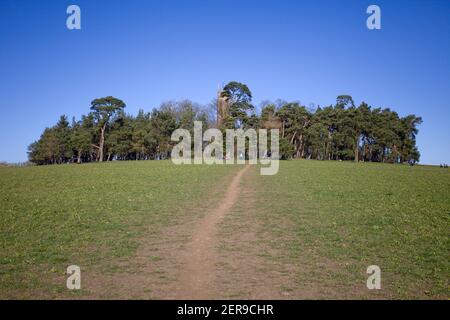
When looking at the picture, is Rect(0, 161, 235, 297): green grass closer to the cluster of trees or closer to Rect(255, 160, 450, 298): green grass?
Rect(255, 160, 450, 298): green grass

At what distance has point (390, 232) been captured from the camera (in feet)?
50.9

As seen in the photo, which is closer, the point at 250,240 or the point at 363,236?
the point at 250,240

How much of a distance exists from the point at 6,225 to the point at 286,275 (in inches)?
528

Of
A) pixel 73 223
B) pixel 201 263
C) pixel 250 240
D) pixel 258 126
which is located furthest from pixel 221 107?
pixel 201 263

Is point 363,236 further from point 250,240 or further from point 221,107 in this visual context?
point 221,107

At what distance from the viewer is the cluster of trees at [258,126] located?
9900 centimetres

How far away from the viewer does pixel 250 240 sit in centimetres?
1424

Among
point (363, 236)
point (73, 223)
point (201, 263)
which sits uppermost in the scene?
point (73, 223)

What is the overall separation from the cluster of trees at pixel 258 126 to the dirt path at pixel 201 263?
2969 inches

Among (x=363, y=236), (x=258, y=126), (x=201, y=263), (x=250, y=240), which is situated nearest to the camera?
(x=201, y=263)

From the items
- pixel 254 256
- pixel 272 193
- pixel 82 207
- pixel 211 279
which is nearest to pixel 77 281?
pixel 211 279

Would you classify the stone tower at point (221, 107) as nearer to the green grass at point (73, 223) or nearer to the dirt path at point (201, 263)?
the green grass at point (73, 223)

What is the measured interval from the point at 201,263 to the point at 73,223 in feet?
27.9
